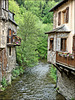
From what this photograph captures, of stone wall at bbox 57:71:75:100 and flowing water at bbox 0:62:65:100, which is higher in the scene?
stone wall at bbox 57:71:75:100

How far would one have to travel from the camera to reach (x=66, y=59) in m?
10.8

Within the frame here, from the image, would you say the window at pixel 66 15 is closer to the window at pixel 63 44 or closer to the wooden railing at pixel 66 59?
the window at pixel 63 44

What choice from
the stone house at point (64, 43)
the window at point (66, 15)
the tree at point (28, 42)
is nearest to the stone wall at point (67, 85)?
the stone house at point (64, 43)

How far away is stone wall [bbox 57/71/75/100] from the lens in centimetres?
1194

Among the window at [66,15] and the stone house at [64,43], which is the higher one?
the window at [66,15]

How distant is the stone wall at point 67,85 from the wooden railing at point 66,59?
1698 millimetres

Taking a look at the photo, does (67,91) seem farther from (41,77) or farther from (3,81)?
(41,77)

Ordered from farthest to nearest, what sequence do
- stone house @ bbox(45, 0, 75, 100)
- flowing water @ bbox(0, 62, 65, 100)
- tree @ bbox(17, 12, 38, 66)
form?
tree @ bbox(17, 12, 38, 66)
flowing water @ bbox(0, 62, 65, 100)
stone house @ bbox(45, 0, 75, 100)

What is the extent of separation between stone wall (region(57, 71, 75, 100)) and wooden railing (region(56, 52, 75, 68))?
1.70 m

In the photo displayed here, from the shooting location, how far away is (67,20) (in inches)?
533

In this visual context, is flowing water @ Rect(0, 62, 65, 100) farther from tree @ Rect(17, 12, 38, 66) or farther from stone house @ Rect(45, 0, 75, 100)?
tree @ Rect(17, 12, 38, 66)

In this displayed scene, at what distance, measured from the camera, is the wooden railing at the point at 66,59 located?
976 cm

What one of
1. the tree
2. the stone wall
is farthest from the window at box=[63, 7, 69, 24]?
the tree

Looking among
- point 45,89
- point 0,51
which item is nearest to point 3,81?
point 0,51
